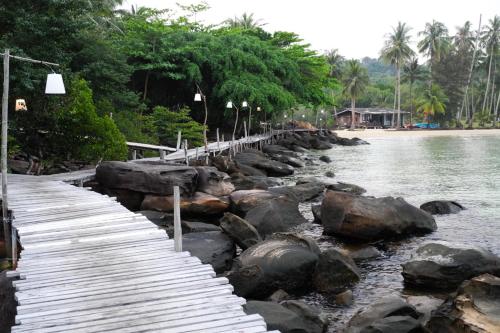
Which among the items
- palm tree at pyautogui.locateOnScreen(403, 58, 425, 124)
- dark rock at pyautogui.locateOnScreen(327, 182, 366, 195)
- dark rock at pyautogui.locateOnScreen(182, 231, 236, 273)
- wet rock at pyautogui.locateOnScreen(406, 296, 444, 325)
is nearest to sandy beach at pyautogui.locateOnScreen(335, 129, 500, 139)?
palm tree at pyautogui.locateOnScreen(403, 58, 425, 124)

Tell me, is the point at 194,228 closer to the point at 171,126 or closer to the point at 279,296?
the point at 279,296

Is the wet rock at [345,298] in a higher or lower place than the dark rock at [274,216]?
lower

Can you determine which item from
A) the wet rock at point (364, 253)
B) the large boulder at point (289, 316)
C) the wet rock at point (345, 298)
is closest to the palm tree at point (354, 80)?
the wet rock at point (364, 253)

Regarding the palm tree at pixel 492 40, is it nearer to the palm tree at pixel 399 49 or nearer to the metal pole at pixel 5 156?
the palm tree at pixel 399 49

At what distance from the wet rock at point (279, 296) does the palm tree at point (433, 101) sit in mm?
66557

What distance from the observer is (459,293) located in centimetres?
716

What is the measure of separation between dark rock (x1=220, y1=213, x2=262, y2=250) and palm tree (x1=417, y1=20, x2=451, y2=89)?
70.2m

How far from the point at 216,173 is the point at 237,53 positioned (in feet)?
61.7

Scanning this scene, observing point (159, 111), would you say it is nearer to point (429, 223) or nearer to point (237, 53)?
point (237, 53)

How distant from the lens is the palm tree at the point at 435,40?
72.8 metres

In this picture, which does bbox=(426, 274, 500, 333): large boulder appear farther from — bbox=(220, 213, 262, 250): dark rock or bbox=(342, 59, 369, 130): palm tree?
bbox=(342, 59, 369, 130): palm tree

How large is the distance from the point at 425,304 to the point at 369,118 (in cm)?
7711

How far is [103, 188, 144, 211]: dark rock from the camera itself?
13625 millimetres

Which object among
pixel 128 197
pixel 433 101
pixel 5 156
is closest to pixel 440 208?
pixel 128 197
